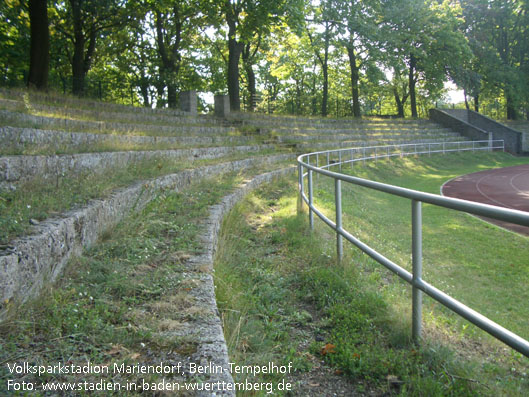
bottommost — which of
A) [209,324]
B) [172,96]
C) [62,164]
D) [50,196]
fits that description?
[209,324]

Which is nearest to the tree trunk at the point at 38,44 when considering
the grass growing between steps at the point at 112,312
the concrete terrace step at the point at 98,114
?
the concrete terrace step at the point at 98,114

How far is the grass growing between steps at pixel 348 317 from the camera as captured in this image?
267 cm

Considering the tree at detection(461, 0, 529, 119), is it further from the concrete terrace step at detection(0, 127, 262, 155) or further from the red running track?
the concrete terrace step at detection(0, 127, 262, 155)

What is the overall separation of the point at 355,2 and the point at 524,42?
22.0 meters

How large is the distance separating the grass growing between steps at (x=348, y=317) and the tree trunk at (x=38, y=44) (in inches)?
485

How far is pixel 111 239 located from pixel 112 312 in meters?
1.52

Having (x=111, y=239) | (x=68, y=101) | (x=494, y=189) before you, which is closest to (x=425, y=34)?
(x=494, y=189)

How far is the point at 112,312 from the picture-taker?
2.51 meters

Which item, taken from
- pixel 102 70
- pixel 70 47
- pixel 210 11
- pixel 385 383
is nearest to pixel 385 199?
pixel 385 383

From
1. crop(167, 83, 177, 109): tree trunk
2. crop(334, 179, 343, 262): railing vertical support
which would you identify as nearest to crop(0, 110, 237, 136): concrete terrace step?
crop(334, 179, 343, 262): railing vertical support

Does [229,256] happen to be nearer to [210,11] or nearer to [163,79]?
[210,11]

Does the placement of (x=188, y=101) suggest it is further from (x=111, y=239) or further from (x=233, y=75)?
(x=111, y=239)

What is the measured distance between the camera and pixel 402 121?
37.5 m

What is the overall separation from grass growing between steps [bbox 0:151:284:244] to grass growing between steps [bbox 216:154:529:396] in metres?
1.50
